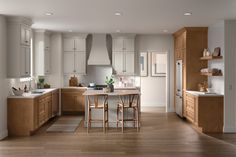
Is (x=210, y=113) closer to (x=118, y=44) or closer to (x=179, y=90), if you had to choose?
(x=179, y=90)

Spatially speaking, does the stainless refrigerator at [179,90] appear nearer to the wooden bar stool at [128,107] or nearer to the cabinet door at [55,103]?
the wooden bar stool at [128,107]

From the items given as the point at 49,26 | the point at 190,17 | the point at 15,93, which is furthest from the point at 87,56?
the point at 190,17

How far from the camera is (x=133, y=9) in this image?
19.8 ft

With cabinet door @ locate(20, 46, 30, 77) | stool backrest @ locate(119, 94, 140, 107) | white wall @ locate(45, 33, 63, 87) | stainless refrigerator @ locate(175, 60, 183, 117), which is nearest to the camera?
cabinet door @ locate(20, 46, 30, 77)

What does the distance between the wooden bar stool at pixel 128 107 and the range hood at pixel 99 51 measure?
249 centimetres

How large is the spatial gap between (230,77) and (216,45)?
1.03m

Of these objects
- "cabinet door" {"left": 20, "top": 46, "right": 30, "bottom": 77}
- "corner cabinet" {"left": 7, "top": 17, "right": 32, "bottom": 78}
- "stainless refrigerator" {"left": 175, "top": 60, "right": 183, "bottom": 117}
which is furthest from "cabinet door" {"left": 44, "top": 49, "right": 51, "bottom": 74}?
"stainless refrigerator" {"left": 175, "top": 60, "right": 183, "bottom": 117}

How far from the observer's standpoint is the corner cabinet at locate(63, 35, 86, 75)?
10305mm

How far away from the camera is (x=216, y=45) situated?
7.90 m

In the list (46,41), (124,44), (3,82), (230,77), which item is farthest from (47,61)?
(230,77)

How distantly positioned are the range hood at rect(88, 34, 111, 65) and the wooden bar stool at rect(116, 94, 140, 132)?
2.49 metres

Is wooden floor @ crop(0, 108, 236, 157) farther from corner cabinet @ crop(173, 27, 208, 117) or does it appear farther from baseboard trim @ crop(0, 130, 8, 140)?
corner cabinet @ crop(173, 27, 208, 117)

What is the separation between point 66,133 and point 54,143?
100 centimetres

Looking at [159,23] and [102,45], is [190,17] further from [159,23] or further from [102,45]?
[102,45]
